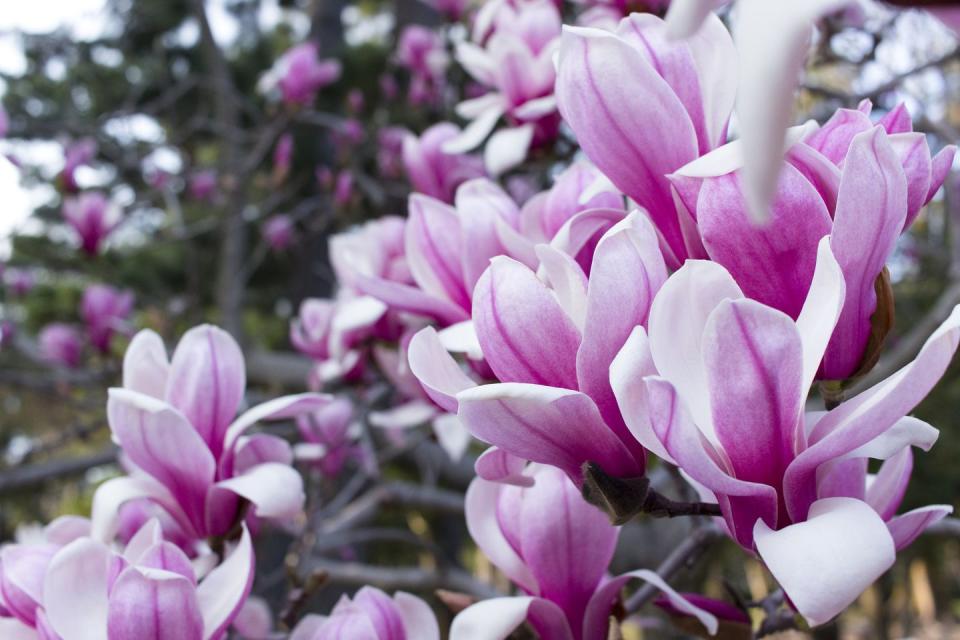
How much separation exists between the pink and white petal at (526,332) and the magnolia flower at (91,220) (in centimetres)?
202

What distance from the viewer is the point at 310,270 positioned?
3.94 m

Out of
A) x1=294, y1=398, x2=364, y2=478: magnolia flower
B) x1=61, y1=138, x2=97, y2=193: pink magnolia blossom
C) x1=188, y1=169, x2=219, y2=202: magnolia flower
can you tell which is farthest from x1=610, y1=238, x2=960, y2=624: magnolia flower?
x1=188, y1=169, x2=219, y2=202: magnolia flower

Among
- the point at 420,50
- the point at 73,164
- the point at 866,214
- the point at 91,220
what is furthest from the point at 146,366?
the point at 420,50

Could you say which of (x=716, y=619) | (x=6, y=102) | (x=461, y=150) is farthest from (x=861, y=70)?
(x=6, y=102)

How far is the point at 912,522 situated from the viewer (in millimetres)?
430

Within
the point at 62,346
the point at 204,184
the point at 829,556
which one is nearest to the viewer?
the point at 829,556

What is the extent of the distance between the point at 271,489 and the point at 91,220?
1844 millimetres

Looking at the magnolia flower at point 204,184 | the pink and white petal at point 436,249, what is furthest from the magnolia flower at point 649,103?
the magnolia flower at point 204,184

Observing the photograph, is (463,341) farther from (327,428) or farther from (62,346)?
(62,346)

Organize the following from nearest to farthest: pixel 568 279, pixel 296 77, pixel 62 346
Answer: pixel 568 279 < pixel 296 77 < pixel 62 346

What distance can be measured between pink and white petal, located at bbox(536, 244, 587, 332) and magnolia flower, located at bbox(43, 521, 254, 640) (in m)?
0.25

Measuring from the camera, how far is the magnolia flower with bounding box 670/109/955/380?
0.36 meters

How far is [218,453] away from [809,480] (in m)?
0.40

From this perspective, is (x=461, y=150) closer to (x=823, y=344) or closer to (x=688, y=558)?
(x=688, y=558)
